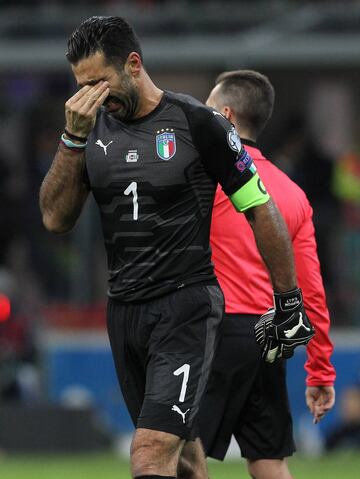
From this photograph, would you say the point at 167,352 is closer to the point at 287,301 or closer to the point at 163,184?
the point at 287,301

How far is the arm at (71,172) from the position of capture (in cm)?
618

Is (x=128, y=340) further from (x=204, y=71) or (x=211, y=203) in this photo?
(x=204, y=71)

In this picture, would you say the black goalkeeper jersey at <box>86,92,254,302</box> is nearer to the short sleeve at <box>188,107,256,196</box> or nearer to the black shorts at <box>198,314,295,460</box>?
the short sleeve at <box>188,107,256,196</box>

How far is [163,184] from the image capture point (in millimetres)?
6254

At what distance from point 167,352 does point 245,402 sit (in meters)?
1.21

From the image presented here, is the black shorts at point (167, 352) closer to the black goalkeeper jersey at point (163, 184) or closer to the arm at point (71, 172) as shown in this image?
the black goalkeeper jersey at point (163, 184)

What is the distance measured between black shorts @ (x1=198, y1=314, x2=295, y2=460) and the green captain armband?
107 centimetres

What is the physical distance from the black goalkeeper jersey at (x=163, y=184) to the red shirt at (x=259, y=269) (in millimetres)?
825

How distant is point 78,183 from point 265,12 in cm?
894

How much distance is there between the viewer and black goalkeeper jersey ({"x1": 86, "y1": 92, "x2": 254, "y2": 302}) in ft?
20.5

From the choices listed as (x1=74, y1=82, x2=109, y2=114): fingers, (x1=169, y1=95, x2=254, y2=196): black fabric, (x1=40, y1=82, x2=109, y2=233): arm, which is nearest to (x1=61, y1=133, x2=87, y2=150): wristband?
(x1=40, y1=82, x2=109, y2=233): arm

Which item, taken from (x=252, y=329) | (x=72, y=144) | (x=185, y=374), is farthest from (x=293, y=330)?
(x=72, y=144)

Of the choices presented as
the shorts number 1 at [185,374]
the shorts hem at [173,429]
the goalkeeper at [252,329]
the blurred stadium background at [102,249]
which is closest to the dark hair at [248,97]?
the goalkeeper at [252,329]

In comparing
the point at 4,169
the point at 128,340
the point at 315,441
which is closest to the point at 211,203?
the point at 128,340
